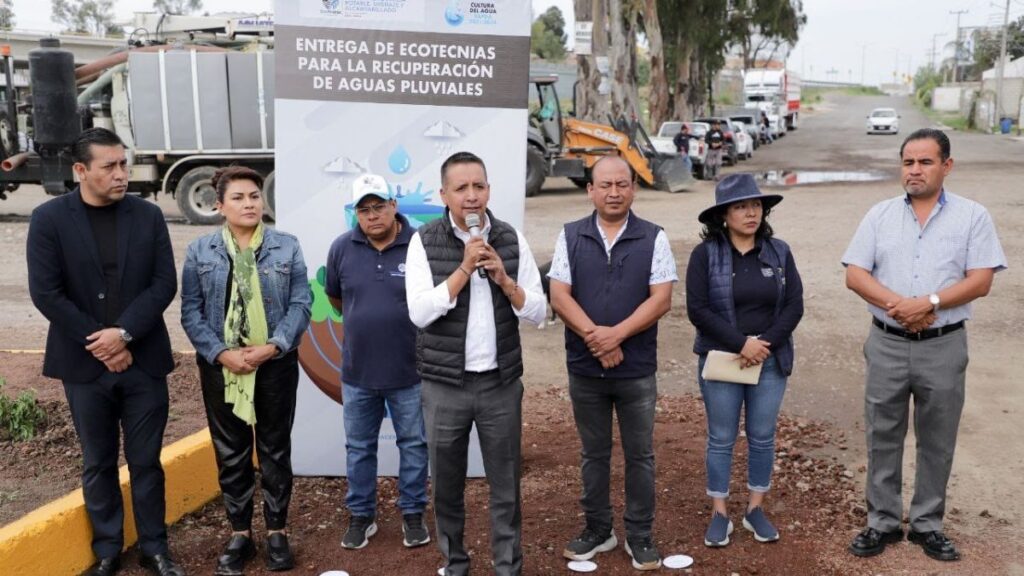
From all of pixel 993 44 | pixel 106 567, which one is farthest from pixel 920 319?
pixel 993 44

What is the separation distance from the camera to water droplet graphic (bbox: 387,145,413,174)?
4.86 m

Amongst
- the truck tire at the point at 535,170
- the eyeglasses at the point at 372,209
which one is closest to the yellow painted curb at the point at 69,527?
the eyeglasses at the point at 372,209

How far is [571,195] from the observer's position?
20297mm

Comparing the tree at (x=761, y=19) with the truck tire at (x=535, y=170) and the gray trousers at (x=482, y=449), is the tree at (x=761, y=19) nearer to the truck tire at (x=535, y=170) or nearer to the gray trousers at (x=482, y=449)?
the truck tire at (x=535, y=170)

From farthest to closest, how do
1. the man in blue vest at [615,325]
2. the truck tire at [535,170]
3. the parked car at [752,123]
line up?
the parked car at [752,123]
the truck tire at [535,170]
the man in blue vest at [615,325]

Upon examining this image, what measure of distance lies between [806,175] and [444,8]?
2153 centimetres

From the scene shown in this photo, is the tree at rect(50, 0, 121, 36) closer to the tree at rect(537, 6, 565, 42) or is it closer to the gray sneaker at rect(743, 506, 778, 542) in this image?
the tree at rect(537, 6, 565, 42)

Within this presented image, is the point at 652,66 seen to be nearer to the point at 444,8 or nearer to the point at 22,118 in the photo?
the point at 22,118

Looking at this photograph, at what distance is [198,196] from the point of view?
15.0 m

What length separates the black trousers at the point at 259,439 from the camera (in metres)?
4.07

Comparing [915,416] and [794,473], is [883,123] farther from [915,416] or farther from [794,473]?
[915,416]

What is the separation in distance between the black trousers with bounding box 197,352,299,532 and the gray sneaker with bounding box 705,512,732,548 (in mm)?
1937

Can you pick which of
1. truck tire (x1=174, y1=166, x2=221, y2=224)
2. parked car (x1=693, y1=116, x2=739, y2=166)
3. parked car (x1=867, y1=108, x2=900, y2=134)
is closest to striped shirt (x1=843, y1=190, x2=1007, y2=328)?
truck tire (x1=174, y1=166, x2=221, y2=224)

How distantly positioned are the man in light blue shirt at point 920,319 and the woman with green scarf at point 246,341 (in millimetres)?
2549
